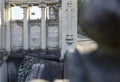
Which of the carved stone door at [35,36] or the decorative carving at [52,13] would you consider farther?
the carved stone door at [35,36]

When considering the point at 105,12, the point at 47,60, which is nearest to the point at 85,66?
the point at 105,12

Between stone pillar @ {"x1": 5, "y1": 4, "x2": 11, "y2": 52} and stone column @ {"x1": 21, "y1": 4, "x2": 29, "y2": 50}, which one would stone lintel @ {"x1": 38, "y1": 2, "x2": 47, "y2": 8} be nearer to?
stone column @ {"x1": 21, "y1": 4, "x2": 29, "y2": 50}

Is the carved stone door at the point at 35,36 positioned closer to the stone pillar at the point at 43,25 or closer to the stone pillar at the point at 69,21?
the stone pillar at the point at 43,25

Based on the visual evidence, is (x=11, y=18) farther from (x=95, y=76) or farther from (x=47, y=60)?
(x=95, y=76)

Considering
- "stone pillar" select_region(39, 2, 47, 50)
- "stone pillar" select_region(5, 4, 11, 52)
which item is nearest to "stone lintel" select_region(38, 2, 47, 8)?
"stone pillar" select_region(39, 2, 47, 50)

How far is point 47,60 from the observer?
821cm

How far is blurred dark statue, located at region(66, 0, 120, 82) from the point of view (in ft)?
2.19

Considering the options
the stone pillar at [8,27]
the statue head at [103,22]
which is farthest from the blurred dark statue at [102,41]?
the stone pillar at [8,27]

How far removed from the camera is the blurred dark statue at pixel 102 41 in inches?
26.2

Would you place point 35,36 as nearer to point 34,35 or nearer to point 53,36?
point 34,35

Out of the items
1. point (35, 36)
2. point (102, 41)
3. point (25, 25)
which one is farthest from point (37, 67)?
point (102, 41)

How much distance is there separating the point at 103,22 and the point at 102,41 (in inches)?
1.5

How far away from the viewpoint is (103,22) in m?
0.67

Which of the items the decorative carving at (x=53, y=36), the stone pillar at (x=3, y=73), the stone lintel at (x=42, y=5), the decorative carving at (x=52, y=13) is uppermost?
the stone lintel at (x=42, y=5)
